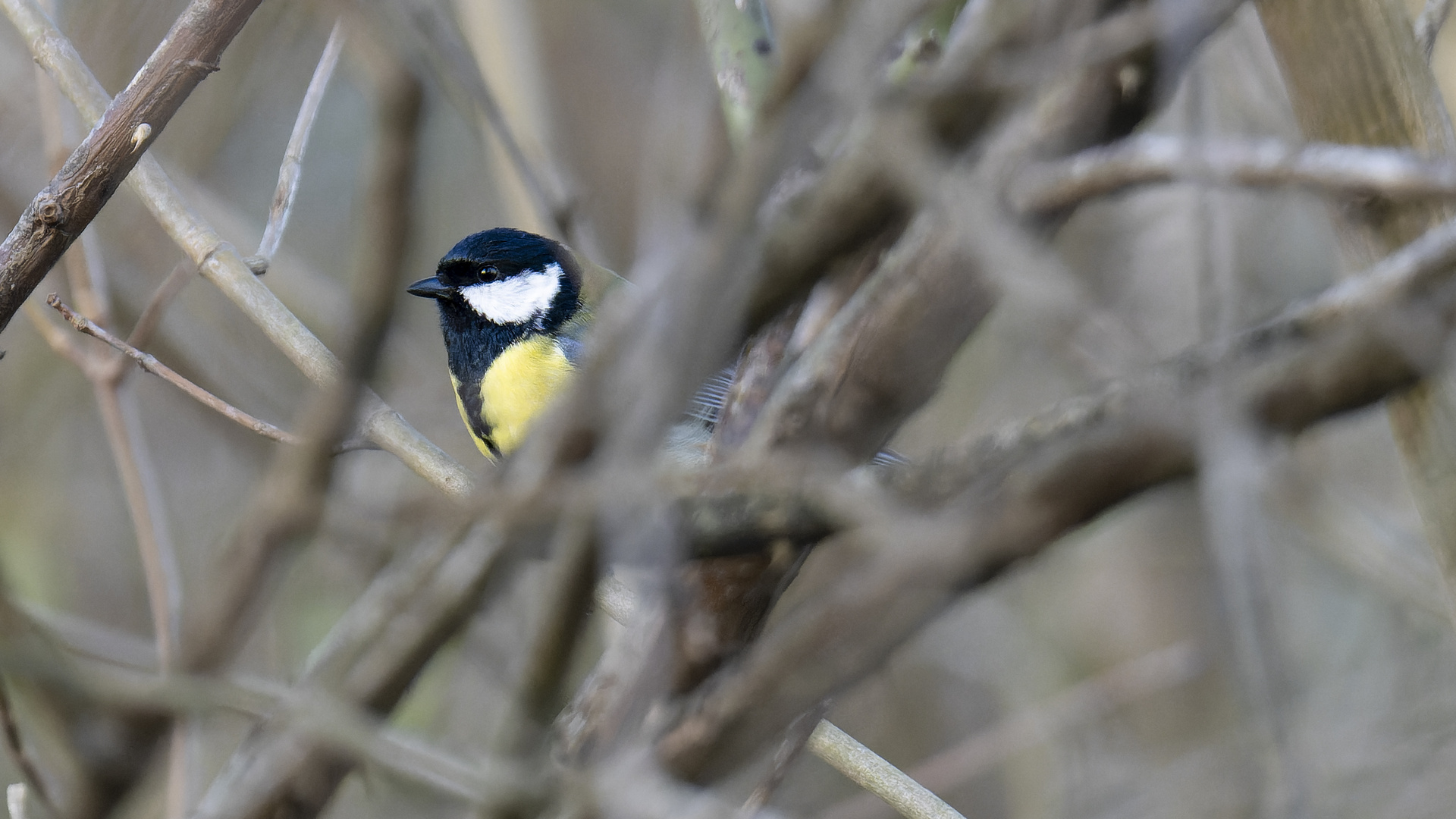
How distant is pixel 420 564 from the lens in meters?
0.88

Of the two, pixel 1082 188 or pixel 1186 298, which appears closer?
pixel 1082 188

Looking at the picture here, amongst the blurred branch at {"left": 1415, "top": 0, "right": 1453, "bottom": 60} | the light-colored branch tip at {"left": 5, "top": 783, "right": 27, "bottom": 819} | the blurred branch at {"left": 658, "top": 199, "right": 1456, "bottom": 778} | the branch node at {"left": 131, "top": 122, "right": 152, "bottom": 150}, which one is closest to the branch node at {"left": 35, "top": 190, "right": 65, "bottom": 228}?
the branch node at {"left": 131, "top": 122, "right": 152, "bottom": 150}

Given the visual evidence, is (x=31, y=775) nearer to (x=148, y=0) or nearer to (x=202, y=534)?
(x=148, y=0)

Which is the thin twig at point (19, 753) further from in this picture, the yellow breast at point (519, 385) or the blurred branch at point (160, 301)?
the yellow breast at point (519, 385)

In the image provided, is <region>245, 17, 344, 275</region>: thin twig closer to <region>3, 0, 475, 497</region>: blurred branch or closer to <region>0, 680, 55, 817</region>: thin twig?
<region>3, 0, 475, 497</region>: blurred branch

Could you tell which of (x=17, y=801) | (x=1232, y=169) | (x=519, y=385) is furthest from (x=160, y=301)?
(x=1232, y=169)

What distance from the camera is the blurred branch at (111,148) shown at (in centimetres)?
137

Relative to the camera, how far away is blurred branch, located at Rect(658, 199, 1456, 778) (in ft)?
2.17

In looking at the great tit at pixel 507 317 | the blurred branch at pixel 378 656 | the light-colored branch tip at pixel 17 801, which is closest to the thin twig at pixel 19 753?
the light-colored branch tip at pixel 17 801

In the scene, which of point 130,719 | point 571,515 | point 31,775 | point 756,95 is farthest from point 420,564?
point 756,95

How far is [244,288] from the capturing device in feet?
6.68

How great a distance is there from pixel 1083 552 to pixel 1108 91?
11.1 ft

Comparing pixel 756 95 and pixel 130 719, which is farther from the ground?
pixel 756 95

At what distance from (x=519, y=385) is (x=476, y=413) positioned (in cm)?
15
